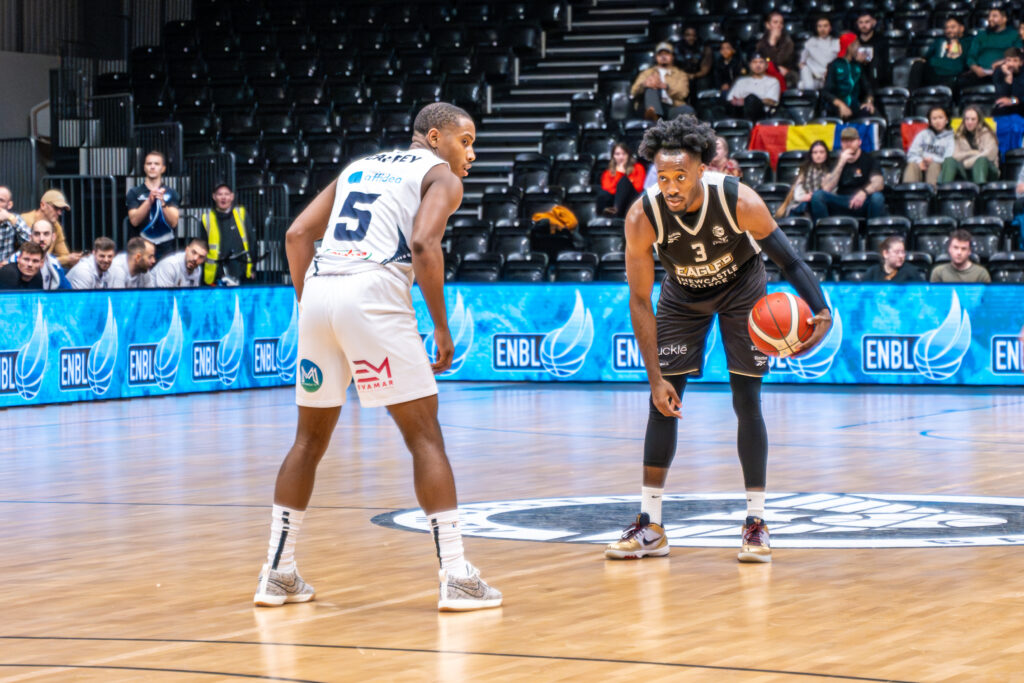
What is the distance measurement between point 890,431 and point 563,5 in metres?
14.1

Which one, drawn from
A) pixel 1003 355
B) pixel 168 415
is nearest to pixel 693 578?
pixel 168 415

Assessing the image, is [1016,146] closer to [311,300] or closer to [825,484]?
[825,484]

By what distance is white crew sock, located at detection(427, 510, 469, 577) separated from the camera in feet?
18.4

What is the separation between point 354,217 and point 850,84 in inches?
579

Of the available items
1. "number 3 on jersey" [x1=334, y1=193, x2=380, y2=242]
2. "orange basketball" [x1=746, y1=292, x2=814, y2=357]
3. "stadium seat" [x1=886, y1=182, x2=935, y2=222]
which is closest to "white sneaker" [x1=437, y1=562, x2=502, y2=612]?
"number 3 on jersey" [x1=334, y1=193, x2=380, y2=242]

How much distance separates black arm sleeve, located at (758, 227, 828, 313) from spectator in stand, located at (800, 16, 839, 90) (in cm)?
1362

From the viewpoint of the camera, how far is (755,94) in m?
19.9

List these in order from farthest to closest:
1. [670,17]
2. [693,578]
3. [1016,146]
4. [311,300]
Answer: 1. [670,17]
2. [1016,146]
3. [693,578]
4. [311,300]

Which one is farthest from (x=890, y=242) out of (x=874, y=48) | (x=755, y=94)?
(x=874, y=48)

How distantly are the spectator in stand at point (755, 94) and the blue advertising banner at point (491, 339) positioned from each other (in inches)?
164

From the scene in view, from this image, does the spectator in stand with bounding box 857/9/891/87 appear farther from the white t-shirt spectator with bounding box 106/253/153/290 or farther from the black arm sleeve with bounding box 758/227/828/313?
the black arm sleeve with bounding box 758/227/828/313

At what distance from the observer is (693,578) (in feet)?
20.4

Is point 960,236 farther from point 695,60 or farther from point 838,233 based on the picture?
point 695,60

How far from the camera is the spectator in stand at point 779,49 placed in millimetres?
20125
